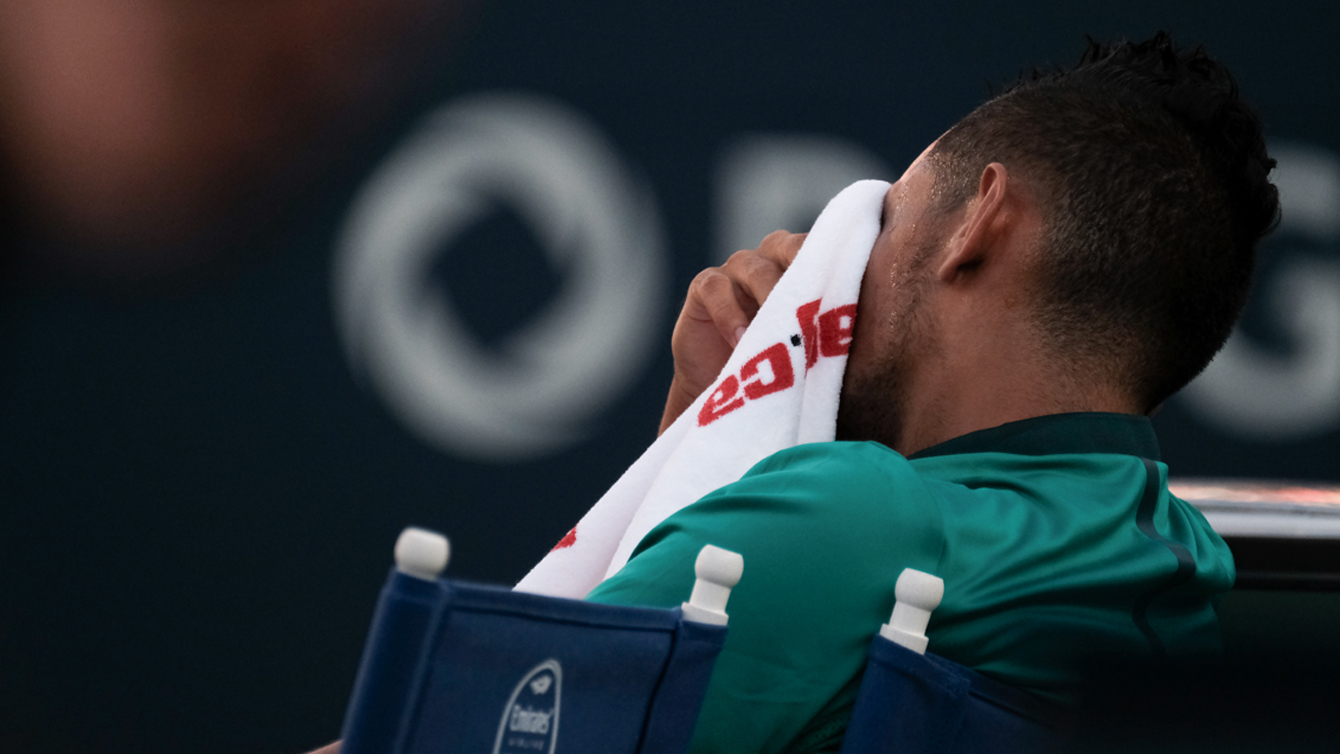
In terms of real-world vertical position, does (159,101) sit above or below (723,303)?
above

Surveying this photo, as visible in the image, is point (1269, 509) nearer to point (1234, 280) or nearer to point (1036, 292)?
point (1234, 280)

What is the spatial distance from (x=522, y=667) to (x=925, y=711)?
0.32m

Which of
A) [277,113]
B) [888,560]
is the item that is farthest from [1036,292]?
[277,113]

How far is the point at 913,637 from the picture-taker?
2.43 feet

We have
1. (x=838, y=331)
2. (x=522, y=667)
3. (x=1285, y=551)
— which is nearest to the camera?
(x=522, y=667)

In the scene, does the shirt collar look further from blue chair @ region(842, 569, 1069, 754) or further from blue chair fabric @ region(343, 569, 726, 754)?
blue chair fabric @ region(343, 569, 726, 754)

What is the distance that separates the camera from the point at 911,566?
78 cm

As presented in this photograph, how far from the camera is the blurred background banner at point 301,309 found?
3346 millimetres

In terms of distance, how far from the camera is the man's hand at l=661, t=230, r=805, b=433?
131cm

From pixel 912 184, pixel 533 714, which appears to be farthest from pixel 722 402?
pixel 533 714

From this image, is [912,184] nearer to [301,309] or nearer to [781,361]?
[781,361]

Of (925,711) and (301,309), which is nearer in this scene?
(925,711)

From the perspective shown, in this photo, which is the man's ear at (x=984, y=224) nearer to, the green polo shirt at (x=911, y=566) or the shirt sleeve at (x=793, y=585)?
the green polo shirt at (x=911, y=566)

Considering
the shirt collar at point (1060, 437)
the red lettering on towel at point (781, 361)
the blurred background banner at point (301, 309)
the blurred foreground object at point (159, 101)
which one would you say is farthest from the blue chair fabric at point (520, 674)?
the blurred foreground object at point (159, 101)
